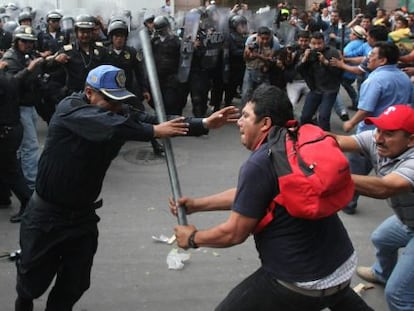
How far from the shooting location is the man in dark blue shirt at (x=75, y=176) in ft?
10.1

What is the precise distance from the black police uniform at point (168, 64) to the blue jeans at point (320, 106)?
1950 millimetres

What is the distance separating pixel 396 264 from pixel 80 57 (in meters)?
4.77

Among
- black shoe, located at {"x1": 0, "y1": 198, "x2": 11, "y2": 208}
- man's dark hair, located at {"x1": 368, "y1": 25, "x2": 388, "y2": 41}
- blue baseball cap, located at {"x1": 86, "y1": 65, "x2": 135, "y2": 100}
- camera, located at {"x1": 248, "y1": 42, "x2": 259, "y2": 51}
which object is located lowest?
black shoe, located at {"x1": 0, "y1": 198, "x2": 11, "y2": 208}

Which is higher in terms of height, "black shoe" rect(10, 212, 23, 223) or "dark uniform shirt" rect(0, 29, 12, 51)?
"dark uniform shirt" rect(0, 29, 12, 51)

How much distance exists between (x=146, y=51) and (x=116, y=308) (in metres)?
1.94

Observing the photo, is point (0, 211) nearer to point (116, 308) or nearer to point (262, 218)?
point (116, 308)

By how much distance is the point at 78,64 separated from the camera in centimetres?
714

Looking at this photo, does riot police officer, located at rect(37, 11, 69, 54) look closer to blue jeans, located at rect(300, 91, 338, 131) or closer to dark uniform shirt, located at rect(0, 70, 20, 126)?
dark uniform shirt, located at rect(0, 70, 20, 126)

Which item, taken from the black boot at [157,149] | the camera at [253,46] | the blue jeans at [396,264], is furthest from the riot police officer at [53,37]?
the blue jeans at [396,264]

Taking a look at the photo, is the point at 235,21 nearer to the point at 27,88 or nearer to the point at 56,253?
the point at 27,88

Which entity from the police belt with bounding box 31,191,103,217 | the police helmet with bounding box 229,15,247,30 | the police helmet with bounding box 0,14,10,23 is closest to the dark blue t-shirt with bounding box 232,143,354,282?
the police belt with bounding box 31,191,103,217

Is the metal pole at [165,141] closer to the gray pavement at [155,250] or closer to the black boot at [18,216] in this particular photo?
the gray pavement at [155,250]

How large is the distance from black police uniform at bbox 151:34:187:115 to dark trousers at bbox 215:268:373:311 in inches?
241

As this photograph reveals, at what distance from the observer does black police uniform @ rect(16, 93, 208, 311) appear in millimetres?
3100
